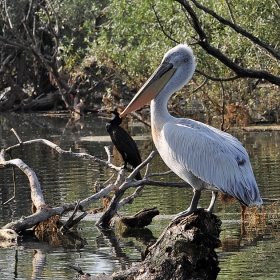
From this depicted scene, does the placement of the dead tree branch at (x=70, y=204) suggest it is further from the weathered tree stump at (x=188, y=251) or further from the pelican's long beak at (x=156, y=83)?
the weathered tree stump at (x=188, y=251)

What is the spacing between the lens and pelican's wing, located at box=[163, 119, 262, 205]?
7125mm

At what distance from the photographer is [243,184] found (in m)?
7.11

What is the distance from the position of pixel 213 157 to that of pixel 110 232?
3577 millimetres

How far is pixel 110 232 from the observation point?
10.5 metres

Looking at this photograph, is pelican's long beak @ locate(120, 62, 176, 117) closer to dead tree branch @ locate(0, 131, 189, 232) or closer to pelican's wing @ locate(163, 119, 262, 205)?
pelican's wing @ locate(163, 119, 262, 205)

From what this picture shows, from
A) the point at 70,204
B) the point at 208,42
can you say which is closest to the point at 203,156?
the point at 70,204

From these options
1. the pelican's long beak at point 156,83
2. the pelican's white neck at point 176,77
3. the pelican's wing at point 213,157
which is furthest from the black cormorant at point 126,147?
the pelican's wing at point 213,157

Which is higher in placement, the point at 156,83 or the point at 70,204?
the point at 156,83

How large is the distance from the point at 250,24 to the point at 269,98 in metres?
4.85

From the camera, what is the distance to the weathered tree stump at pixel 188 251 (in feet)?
21.6

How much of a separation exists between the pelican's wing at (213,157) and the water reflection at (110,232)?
1178mm

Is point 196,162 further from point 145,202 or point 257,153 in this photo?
point 257,153

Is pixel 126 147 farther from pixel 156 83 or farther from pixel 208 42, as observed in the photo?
pixel 208 42

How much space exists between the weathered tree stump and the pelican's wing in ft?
1.63
